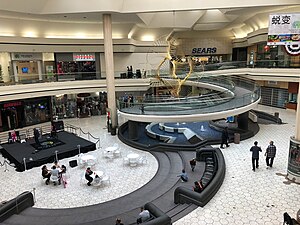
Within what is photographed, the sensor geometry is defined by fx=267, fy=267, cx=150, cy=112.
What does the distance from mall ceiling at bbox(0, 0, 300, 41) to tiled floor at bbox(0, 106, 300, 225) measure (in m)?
9.97

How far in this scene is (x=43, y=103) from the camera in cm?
2569

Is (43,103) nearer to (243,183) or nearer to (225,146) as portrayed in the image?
(225,146)

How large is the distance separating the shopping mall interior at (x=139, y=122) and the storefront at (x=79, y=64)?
11cm

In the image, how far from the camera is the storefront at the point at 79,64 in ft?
85.5

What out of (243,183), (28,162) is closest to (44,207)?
(28,162)

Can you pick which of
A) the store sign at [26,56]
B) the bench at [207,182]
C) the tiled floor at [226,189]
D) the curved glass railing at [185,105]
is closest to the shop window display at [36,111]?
the store sign at [26,56]

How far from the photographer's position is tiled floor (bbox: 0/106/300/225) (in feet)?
29.8

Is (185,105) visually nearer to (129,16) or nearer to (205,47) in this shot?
(129,16)

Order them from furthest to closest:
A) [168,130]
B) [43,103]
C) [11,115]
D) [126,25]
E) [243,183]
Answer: [126,25]
[43,103]
[11,115]
[168,130]
[243,183]

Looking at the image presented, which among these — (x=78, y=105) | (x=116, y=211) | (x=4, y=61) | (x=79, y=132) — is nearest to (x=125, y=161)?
(x=116, y=211)

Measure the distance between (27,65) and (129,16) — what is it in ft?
37.8

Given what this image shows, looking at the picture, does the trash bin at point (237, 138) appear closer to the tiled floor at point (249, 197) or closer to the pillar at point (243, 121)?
the tiled floor at point (249, 197)

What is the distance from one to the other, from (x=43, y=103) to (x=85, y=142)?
10.5 m

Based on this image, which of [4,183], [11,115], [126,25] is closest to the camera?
[4,183]
